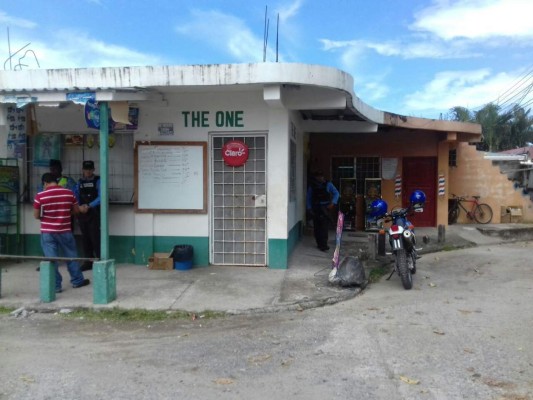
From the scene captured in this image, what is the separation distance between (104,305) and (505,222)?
1273 cm

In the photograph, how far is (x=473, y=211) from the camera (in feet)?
48.3

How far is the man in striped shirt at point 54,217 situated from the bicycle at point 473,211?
1151cm

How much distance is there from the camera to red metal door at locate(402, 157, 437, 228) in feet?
46.4

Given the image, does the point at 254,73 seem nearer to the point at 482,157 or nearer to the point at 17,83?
the point at 17,83

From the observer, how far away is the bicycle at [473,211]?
48.1 feet

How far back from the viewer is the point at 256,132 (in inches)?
311

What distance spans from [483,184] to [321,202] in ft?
25.0

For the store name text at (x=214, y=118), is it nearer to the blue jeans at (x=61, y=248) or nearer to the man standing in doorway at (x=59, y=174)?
the man standing in doorway at (x=59, y=174)

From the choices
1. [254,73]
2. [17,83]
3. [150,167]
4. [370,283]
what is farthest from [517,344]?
[17,83]

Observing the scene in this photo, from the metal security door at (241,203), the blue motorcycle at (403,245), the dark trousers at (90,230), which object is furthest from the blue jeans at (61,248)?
the blue motorcycle at (403,245)

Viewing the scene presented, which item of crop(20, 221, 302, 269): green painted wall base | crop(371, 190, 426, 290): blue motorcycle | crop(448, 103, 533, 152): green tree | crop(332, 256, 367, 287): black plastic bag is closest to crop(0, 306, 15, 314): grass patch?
crop(20, 221, 302, 269): green painted wall base

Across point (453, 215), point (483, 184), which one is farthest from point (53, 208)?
point (483, 184)

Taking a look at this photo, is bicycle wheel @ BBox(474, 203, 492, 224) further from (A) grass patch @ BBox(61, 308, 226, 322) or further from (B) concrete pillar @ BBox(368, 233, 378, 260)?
(A) grass patch @ BBox(61, 308, 226, 322)

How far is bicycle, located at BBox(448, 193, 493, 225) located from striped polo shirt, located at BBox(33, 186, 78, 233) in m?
11.6
